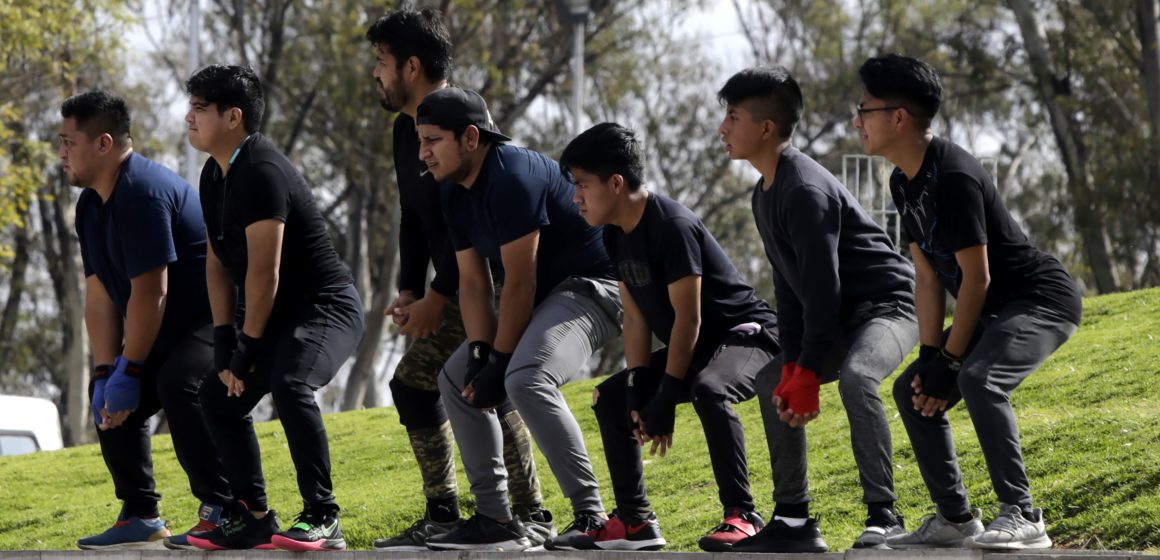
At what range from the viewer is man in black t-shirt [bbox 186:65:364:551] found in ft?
19.3

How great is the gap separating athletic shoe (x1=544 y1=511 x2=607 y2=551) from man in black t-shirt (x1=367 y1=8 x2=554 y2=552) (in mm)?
526

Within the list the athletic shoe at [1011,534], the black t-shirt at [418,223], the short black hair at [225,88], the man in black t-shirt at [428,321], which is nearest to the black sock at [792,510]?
the athletic shoe at [1011,534]

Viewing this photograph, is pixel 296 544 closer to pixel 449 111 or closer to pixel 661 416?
pixel 661 416

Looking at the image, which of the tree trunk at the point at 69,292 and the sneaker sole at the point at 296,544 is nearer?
the sneaker sole at the point at 296,544

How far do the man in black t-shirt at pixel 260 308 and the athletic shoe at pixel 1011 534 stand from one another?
2504 millimetres

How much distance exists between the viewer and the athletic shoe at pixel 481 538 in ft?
19.1

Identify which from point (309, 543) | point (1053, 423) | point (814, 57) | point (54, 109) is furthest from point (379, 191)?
point (309, 543)

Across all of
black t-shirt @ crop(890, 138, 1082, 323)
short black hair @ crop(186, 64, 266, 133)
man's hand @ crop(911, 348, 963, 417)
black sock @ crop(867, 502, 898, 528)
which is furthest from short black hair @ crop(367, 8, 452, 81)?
black sock @ crop(867, 502, 898, 528)

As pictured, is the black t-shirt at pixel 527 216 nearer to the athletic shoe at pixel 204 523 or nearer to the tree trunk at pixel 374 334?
→ the athletic shoe at pixel 204 523

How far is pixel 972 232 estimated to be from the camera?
496 cm

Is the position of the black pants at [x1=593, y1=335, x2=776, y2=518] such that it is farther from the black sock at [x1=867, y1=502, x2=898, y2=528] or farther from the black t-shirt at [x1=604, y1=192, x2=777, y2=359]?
the black sock at [x1=867, y1=502, x2=898, y2=528]

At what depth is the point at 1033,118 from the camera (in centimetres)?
3188

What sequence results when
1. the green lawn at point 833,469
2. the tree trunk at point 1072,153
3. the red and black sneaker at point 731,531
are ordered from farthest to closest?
the tree trunk at point 1072,153 < the green lawn at point 833,469 < the red and black sneaker at point 731,531

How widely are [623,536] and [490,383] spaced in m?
0.78
